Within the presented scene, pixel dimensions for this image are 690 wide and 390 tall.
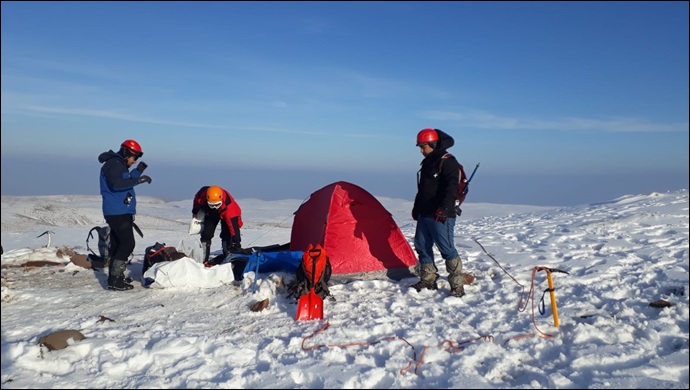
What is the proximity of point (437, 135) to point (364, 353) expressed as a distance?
3.25 metres

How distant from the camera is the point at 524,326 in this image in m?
5.02

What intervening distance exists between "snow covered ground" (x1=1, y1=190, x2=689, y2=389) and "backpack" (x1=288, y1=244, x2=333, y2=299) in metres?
0.20

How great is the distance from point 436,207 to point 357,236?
5.24 feet

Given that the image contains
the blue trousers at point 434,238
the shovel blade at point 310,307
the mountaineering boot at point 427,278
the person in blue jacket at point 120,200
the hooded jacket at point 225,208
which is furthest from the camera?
the hooded jacket at point 225,208

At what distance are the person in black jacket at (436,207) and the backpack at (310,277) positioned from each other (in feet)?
4.46

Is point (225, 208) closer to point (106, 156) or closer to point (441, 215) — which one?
point (106, 156)

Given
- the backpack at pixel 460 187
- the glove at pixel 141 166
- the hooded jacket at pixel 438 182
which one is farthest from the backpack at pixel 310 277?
the glove at pixel 141 166

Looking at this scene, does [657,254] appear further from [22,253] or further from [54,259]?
[22,253]

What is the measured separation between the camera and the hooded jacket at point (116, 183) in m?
6.62

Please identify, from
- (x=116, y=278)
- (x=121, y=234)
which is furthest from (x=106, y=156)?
(x=116, y=278)

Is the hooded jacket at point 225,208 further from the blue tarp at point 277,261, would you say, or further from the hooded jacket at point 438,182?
the hooded jacket at point 438,182

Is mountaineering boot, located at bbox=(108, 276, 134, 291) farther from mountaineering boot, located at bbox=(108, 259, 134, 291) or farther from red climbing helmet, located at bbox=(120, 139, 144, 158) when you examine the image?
red climbing helmet, located at bbox=(120, 139, 144, 158)

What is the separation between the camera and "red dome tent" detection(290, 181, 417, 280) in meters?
7.26

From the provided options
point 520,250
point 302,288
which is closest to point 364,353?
point 302,288
